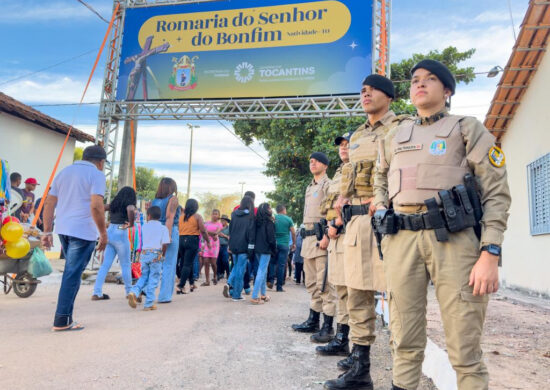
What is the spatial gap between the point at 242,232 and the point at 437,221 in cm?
525

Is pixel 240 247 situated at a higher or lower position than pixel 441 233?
→ lower

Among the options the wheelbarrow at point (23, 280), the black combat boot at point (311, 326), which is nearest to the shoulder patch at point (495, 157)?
the black combat boot at point (311, 326)

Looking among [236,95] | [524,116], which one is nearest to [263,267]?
[524,116]

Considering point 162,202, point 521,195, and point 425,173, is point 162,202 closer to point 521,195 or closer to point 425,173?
point 425,173

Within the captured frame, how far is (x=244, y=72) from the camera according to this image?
1198cm

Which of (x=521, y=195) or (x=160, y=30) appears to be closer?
(x=521, y=195)

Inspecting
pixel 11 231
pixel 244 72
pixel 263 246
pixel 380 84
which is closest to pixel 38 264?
pixel 11 231

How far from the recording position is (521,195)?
8266 millimetres

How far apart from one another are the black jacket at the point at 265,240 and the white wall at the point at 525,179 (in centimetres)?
439

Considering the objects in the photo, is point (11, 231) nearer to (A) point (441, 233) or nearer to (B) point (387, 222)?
(B) point (387, 222)

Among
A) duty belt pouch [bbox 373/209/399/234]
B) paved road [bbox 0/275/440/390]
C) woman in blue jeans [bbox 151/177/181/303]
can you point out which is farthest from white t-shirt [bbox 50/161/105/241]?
duty belt pouch [bbox 373/209/399/234]

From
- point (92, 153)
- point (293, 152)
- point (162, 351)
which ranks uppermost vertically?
point (293, 152)

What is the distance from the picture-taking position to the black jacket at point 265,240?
7023mm

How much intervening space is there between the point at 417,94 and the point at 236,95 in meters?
9.95
